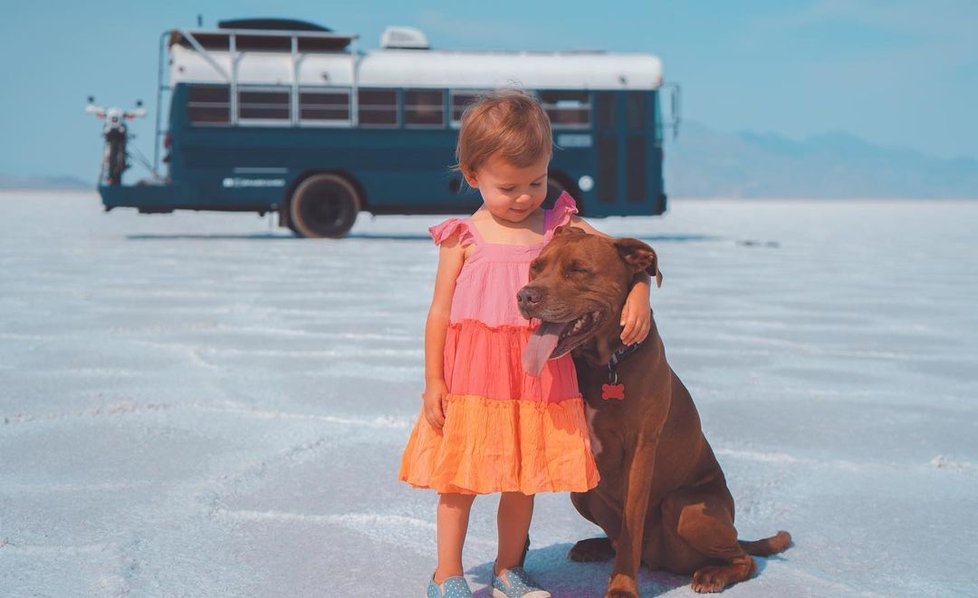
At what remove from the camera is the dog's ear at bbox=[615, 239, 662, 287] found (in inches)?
76.8

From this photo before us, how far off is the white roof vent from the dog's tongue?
11.1 meters

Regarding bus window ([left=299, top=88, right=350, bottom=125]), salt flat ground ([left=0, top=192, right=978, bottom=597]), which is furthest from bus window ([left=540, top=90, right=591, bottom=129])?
salt flat ground ([left=0, top=192, right=978, bottom=597])

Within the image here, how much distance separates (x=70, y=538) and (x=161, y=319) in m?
3.67

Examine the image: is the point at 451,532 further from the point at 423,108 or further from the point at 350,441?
the point at 423,108

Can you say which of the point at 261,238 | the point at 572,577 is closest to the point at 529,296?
the point at 572,577

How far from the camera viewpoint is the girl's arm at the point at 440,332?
2027 mm

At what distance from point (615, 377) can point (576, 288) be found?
0.19 metres

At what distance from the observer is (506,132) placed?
199cm

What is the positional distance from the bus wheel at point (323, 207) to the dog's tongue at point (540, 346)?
1045 cm

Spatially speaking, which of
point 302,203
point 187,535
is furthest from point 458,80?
point 187,535

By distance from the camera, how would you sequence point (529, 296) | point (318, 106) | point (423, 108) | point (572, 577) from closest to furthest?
1. point (529, 296)
2. point (572, 577)
3. point (318, 106)
4. point (423, 108)

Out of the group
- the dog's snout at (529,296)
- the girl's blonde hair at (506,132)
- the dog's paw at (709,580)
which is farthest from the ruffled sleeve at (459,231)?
the dog's paw at (709,580)

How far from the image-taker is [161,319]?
5930 millimetres

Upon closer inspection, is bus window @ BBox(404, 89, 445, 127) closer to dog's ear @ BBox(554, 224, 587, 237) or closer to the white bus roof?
the white bus roof
